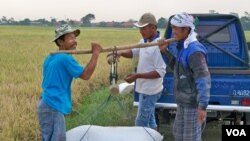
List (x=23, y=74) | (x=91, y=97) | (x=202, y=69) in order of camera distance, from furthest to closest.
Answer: (x=23, y=74) < (x=91, y=97) < (x=202, y=69)

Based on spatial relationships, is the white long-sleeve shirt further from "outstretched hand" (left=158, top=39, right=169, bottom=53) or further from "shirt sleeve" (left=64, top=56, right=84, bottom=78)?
"shirt sleeve" (left=64, top=56, right=84, bottom=78)

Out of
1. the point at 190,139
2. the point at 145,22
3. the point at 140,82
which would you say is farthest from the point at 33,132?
the point at 190,139

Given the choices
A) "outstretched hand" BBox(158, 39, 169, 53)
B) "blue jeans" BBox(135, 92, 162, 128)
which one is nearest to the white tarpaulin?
"outstretched hand" BBox(158, 39, 169, 53)

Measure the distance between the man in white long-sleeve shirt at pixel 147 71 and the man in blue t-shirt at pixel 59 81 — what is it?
1154 millimetres

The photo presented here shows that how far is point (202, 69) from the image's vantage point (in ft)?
14.7

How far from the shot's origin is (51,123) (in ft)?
15.0

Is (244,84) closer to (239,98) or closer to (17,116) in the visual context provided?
(239,98)

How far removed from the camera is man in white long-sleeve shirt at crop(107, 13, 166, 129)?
18.4 feet

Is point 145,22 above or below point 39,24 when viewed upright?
above

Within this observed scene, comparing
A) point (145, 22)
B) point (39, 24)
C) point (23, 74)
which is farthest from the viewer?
point (39, 24)

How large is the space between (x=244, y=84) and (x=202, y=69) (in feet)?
8.25

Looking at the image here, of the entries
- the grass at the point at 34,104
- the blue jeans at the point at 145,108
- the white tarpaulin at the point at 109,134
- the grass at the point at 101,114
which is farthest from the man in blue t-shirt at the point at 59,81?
the grass at the point at 101,114

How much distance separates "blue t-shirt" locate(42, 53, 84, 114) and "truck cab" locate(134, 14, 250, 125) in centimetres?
271

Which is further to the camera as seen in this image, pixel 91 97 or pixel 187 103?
pixel 91 97
